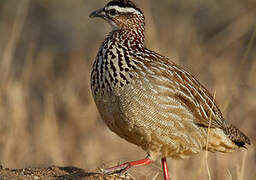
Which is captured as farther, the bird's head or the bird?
the bird's head

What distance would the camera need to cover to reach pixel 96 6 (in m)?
17.4

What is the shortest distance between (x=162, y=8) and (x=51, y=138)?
7.60 meters

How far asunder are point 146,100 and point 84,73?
7.68 metres

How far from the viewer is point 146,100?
7.27 m

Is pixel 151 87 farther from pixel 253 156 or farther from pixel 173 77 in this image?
pixel 253 156

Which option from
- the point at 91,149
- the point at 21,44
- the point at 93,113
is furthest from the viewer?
the point at 21,44

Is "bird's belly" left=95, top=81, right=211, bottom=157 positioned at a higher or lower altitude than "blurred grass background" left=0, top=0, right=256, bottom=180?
lower

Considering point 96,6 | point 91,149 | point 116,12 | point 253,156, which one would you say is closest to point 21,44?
point 96,6

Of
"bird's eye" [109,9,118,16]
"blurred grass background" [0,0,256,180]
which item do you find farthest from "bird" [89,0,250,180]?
"blurred grass background" [0,0,256,180]

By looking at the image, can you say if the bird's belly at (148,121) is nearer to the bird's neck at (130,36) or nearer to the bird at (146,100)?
the bird at (146,100)

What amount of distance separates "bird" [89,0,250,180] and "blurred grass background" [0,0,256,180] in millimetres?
595

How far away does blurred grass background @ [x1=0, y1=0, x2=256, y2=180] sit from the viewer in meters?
11.1

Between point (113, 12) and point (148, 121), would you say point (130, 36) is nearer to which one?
point (113, 12)

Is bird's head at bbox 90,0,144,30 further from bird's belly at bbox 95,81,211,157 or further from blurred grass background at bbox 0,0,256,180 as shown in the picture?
blurred grass background at bbox 0,0,256,180
